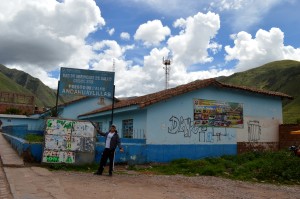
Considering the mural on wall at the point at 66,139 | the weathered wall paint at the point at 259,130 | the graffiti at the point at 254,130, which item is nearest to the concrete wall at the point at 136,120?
the mural on wall at the point at 66,139

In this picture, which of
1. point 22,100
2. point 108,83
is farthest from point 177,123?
point 22,100

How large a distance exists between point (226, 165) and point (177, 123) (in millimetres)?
2649

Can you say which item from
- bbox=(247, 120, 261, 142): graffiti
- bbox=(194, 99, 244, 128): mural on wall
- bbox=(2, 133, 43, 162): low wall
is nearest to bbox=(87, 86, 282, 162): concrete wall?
bbox=(247, 120, 261, 142): graffiti

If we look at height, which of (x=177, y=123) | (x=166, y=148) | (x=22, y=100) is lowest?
(x=166, y=148)

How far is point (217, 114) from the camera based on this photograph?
1571 cm

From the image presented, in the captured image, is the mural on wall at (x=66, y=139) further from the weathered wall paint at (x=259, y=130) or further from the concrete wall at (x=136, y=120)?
the weathered wall paint at (x=259, y=130)

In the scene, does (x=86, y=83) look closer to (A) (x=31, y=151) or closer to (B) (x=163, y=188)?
(A) (x=31, y=151)

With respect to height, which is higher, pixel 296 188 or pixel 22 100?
pixel 22 100

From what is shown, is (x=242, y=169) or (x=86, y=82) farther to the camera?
(x=86, y=82)

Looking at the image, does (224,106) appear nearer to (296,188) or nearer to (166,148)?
(166,148)

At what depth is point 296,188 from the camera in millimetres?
9938

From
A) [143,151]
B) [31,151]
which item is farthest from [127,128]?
[31,151]

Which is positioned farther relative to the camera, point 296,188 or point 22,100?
point 22,100

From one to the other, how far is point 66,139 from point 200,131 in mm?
6197
